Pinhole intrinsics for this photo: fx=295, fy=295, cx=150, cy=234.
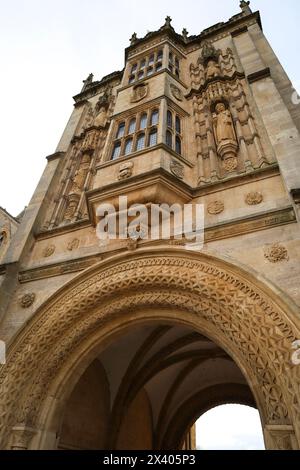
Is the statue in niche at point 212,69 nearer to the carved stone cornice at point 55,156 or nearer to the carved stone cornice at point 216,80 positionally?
the carved stone cornice at point 216,80

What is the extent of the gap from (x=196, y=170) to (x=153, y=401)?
850cm

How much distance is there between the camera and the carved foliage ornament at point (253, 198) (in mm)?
5694

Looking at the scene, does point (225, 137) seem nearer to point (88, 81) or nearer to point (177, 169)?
point (177, 169)

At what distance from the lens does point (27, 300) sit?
6.65 meters

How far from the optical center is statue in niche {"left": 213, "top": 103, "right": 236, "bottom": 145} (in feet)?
25.1

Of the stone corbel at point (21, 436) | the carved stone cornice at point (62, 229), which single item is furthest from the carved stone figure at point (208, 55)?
the stone corbel at point (21, 436)

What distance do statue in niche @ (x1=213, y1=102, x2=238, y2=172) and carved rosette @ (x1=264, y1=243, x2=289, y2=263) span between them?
272 centimetres

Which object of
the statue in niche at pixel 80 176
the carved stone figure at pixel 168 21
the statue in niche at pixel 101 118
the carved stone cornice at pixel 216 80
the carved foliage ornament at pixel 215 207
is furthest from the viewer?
the carved stone figure at pixel 168 21

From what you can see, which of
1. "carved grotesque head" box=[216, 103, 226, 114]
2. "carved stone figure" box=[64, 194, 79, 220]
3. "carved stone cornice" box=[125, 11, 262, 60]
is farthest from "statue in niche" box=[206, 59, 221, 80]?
"carved stone figure" box=[64, 194, 79, 220]

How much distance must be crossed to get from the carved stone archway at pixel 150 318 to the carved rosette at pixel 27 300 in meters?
0.45

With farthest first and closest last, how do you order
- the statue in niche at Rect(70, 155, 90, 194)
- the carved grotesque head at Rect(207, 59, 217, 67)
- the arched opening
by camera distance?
1. the carved grotesque head at Rect(207, 59, 217, 67)
2. the statue in niche at Rect(70, 155, 90, 194)
3. the arched opening

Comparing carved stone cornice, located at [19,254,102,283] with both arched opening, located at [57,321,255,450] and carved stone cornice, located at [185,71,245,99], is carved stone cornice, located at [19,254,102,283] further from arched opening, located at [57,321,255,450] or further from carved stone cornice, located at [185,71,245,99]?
carved stone cornice, located at [185,71,245,99]

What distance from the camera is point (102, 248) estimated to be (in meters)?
6.75
